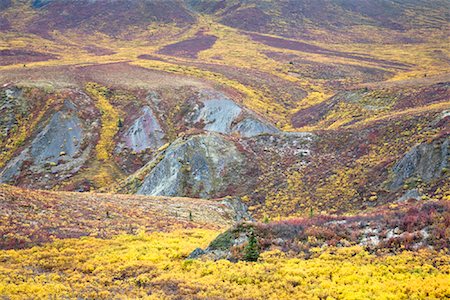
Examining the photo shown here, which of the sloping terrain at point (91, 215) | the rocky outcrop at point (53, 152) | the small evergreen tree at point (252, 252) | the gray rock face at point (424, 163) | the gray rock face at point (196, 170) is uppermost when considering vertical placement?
the small evergreen tree at point (252, 252)

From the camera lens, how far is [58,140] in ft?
202

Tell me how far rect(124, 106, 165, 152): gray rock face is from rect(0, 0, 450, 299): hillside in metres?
0.27

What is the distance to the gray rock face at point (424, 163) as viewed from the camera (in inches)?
1272

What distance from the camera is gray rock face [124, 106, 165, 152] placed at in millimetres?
62859

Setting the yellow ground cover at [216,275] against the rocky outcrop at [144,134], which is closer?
the yellow ground cover at [216,275]

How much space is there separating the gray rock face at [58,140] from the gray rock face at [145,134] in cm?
830

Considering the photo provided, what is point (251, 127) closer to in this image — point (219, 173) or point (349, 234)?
point (219, 173)

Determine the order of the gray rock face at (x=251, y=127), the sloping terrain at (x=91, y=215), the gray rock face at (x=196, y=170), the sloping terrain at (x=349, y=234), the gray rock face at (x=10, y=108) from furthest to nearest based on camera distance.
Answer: the gray rock face at (x=10, y=108), the gray rock face at (x=251, y=127), the gray rock face at (x=196, y=170), the sloping terrain at (x=91, y=215), the sloping terrain at (x=349, y=234)

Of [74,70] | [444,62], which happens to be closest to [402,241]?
[74,70]

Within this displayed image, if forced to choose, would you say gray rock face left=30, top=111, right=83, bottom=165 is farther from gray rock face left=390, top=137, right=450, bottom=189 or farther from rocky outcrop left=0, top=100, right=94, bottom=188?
gray rock face left=390, top=137, right=450, bottom=189

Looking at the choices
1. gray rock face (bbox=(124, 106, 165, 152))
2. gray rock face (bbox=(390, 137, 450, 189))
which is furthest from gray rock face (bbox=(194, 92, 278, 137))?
gray rock face (bbox=(390, 137, 450, 189))

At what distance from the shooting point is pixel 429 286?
14.1 metres

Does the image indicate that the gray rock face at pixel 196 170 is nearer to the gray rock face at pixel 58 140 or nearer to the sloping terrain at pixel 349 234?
the gray rock face at pixel 58 140

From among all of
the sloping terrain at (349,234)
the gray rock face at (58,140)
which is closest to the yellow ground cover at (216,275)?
the sloping terrain at (349,234)
